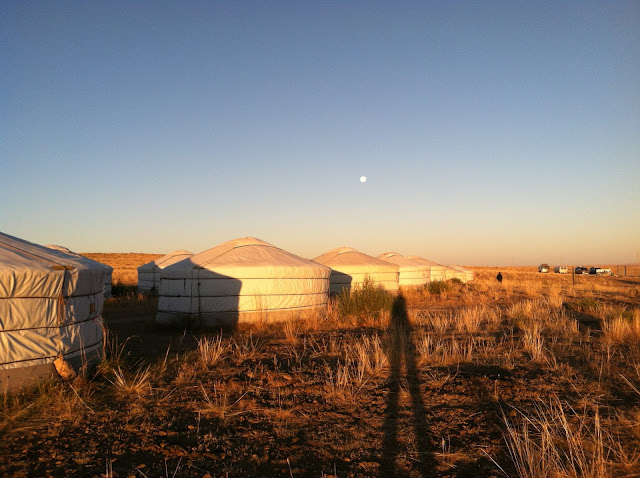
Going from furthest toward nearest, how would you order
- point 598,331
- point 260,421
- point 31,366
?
1. point 598,331
2. point 31,366
3. point 260,421

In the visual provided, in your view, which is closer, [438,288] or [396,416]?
[396,416]

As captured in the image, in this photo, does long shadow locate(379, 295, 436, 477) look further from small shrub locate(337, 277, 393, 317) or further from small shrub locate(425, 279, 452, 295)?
small shrub locate(425, 279, 452, 295)

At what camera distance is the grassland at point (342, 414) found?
302 cm

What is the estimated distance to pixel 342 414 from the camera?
4.03 m

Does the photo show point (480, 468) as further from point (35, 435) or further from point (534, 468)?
point (35, 435)

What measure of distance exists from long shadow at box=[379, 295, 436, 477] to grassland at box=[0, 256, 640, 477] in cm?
2

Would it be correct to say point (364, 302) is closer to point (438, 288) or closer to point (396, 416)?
point (396, 416)

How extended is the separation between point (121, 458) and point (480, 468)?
97.9 inches

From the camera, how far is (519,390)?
4586mm

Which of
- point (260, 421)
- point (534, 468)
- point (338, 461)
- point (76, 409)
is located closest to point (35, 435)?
point (76, 409)

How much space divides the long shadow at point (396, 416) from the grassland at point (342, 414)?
2 centimetres

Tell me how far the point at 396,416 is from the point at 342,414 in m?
0.48

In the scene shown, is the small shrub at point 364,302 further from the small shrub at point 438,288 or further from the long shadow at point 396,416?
the small shrub at point 438,288

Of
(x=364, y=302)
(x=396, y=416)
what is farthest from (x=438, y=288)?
(x=396, y=416)
